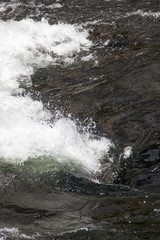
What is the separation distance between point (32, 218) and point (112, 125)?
2094 mm

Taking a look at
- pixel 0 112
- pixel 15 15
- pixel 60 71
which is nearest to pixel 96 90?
pixel 60 71

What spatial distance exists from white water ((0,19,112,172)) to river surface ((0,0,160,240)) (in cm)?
1

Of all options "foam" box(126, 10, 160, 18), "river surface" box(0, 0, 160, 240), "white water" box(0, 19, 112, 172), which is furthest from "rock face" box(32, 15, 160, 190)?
"foam" box(126, 10, 160, 18)

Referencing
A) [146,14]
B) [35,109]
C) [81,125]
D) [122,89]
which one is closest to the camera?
[81,125]

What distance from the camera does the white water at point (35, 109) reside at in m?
5.53

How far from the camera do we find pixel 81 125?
622 cm

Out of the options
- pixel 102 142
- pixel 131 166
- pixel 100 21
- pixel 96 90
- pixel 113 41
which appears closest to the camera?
pixel 131 166

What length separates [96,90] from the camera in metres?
7.12

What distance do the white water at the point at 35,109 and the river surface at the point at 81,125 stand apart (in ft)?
0.04

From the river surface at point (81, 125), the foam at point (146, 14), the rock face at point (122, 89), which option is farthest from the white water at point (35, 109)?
the foam at point (146, 14)

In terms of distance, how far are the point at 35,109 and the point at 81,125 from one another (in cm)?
73

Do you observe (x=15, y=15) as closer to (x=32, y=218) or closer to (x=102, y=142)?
(x=102, y=142)

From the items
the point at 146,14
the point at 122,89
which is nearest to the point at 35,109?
the point at 122,89

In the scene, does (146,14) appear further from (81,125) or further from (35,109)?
(81,125)
